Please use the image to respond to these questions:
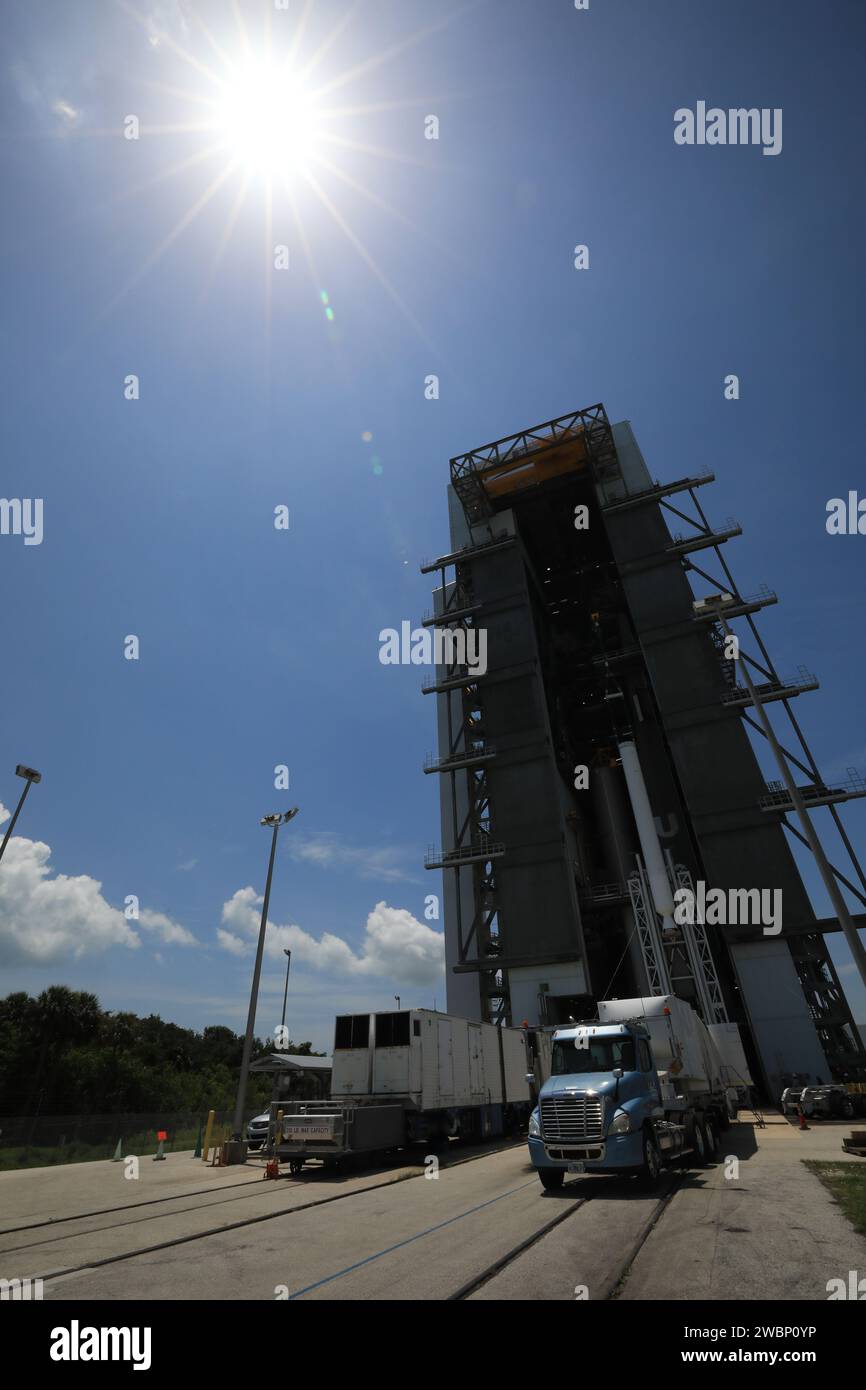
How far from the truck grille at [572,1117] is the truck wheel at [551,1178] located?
0.81m

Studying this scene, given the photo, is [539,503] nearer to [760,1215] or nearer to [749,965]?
[749,965]

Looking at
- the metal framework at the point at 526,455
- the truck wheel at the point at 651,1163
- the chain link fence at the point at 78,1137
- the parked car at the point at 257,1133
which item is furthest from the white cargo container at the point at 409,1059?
the metal framework at the point at 526,455

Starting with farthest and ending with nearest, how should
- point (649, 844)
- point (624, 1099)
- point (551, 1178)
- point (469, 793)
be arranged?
1. point (469, 793)
2. point (649, 844)
3. point (551, 1178)
4. point (624, 1099)

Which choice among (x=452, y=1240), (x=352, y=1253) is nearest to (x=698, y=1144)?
(x=452, y=1240)

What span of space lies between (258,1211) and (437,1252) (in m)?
5.58

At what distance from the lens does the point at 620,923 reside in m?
48.5

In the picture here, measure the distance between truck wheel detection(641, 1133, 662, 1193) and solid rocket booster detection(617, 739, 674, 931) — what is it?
24394 millimetres

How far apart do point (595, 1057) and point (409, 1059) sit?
24.0ft

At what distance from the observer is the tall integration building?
37.0m

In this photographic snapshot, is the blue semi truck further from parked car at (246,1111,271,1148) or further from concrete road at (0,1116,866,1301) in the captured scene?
parked car at (246,1111,271,1148)

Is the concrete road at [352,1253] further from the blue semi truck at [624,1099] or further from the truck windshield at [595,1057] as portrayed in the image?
Result: the truck windshield at [595,1057]

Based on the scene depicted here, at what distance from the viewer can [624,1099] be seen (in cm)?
1271

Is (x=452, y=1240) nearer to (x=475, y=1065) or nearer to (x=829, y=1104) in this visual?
(x=475, y=1065)

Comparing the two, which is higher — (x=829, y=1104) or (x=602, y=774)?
(x=602, y=774)
